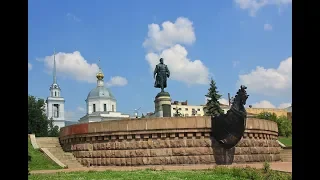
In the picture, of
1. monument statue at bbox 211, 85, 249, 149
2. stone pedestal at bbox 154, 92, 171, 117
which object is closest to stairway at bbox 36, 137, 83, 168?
stone pedestal at bbox 154, 92, 171, 117

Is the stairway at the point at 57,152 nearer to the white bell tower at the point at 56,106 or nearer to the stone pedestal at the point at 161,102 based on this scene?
the stone pedestal at the point at 161,102

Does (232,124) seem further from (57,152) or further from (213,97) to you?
(213,97)

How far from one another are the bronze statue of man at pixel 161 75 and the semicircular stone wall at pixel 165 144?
6.29m

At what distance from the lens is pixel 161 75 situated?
87.1 ft

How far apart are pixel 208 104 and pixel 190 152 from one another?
53.2 feet

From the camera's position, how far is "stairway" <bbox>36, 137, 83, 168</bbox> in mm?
22397

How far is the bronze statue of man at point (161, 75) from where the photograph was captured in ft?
86.9

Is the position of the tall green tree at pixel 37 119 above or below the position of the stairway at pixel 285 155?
above

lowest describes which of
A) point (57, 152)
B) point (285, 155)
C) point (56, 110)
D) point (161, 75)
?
point (285, 155)

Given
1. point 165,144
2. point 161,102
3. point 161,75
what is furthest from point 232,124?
point 161,75

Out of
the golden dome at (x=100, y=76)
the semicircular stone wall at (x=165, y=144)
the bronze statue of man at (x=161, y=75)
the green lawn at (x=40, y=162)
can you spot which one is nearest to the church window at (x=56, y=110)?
the golden dome at (x=100, y=76)

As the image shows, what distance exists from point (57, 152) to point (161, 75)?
760 cm

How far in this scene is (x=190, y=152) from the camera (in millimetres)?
19172
